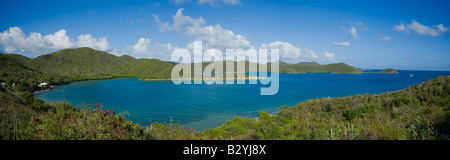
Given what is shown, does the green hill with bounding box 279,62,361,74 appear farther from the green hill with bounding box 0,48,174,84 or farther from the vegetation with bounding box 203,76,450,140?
the vegetation with bounding box 203,76,450,140

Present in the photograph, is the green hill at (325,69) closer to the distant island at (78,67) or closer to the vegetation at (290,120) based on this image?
the distant island at (78,67)

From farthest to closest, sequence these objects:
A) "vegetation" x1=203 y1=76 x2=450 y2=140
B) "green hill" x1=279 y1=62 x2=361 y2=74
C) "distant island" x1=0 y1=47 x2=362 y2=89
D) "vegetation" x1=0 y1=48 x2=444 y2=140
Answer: "green hill" x1=279 y1=62 x2=361 y2=74, "distant island" x1=0 y1=47 x2=362 y2=89, "vegetation" x1=203 y1=76 x2=450 y2=140, "vegetation" x1=0 y1=48 x2=444 y2=140

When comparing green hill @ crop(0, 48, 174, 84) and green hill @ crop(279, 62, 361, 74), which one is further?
green hill @ crop(279, 62, 361, 74)

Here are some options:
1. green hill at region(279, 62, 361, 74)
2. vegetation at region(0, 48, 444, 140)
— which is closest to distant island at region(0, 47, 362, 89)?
vegetation at region(0, 48, 444, 140)

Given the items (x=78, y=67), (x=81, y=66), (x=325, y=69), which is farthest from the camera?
(x=325, y=69)

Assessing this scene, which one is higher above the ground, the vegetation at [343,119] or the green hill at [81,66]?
the green hill at [81,66]

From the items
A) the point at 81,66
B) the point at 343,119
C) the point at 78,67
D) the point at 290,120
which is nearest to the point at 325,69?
the point at 81,66

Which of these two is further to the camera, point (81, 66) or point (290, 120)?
point (81, 66)

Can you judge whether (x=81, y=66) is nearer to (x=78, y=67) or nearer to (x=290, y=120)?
(x=78, y=67)

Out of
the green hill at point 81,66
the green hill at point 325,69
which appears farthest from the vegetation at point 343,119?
the green hill at point 325,69

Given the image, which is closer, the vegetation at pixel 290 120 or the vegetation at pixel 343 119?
the vegetation at pixel 290 120
